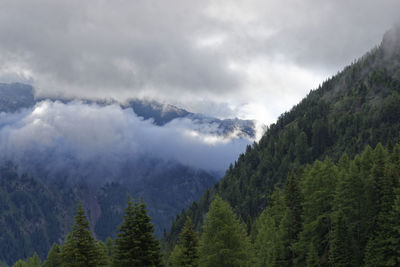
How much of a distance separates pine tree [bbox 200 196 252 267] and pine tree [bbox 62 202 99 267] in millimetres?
11105

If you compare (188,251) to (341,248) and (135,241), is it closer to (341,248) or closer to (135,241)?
(135,241)

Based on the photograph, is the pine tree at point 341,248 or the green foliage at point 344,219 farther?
the pine tree at point 341,248

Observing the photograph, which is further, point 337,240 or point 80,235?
point 337,240

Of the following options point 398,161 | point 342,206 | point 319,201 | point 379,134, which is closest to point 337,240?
point 342,206

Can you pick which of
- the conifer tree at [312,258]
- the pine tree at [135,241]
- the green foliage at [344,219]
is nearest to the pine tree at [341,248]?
the green foliage at [344,219]

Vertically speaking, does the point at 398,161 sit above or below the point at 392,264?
above

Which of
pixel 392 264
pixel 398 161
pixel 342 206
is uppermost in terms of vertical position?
pixel 398 161

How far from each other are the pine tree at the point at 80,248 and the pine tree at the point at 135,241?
97.3 inches

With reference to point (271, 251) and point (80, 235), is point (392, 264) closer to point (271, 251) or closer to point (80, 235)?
point (271, 251)

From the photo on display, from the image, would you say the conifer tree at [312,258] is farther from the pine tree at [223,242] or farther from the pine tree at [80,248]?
the pine tree at [80,248]

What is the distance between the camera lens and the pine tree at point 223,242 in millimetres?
40469

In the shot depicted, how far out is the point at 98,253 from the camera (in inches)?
1415

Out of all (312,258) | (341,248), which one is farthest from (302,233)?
(341,248)

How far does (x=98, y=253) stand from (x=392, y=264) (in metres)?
32.1
